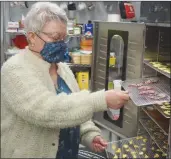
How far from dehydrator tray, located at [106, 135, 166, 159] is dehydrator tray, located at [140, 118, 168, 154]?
11cm

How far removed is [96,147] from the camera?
169 cm

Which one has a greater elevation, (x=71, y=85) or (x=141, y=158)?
(x=71, y=85)

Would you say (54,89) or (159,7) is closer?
(54,89)

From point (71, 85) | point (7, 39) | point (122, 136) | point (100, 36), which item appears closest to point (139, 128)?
point (122, 136)

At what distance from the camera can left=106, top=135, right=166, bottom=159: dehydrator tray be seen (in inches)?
96.4

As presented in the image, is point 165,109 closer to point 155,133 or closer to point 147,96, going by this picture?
point 147,96

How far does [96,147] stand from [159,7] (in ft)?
6.21

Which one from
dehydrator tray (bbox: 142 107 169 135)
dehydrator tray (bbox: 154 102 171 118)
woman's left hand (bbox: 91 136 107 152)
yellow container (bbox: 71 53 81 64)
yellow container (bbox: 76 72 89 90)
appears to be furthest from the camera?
yellow container (bbox: 76 72 89 90)

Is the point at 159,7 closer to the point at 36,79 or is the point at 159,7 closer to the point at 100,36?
the point at 100,36

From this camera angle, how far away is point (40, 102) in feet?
4.00

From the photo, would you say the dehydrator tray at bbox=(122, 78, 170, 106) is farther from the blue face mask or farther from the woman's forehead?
the woman's forehead

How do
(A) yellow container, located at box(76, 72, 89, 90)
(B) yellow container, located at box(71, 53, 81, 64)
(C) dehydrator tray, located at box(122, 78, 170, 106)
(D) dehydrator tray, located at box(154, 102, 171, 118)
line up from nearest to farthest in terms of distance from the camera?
(C) dehydrator tray, located at box(122, 78, 170, 106) < (D) dehydrator tray, located at box(154, 102, 171, 118) < (B) yellow container, located at box(71, 53, 81, 64) < (A) yellow container, located at box(76, 72, 89, 90)

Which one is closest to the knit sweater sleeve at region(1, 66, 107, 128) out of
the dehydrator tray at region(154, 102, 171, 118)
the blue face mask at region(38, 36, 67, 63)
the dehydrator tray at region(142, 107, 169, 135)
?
the blue face mask at region(38, 36, 67, 63)

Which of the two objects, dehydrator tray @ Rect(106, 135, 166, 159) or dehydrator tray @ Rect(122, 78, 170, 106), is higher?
dehydrator tray @ Rect(122, 78, 170, 106)
